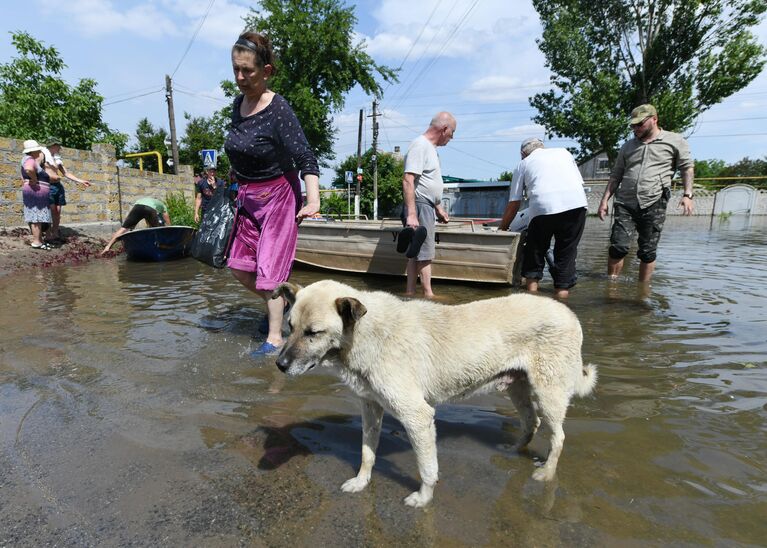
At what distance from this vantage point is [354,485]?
2494mm

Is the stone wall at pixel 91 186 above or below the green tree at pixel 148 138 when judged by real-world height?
below

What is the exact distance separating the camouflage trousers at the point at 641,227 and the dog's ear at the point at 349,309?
6277 millimetres

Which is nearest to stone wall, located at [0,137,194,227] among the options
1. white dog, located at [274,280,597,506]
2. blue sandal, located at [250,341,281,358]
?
blue sandal, located at [250,341,281,358]

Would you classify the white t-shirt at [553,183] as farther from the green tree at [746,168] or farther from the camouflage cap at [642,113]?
the green tree at [746,168]

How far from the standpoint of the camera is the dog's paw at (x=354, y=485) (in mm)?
2480

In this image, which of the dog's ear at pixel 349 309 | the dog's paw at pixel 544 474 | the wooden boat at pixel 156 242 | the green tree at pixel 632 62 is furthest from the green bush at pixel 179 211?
the green tree at pixel 632 62

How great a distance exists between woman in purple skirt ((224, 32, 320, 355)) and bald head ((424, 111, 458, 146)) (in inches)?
103

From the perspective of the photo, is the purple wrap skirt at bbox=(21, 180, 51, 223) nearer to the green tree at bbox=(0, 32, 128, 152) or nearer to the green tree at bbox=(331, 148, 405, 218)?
the green tree at bbox=(0, 32, 128, 152)

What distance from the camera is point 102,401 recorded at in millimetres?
3475

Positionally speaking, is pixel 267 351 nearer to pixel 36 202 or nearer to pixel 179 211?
pixel 36 202

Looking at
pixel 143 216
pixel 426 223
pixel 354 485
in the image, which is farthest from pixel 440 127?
pixel 143 216

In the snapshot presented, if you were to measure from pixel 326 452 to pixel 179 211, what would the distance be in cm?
1583

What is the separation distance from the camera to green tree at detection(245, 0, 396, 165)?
3981 cm

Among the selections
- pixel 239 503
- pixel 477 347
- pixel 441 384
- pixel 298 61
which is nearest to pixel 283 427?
pixel 239 503
